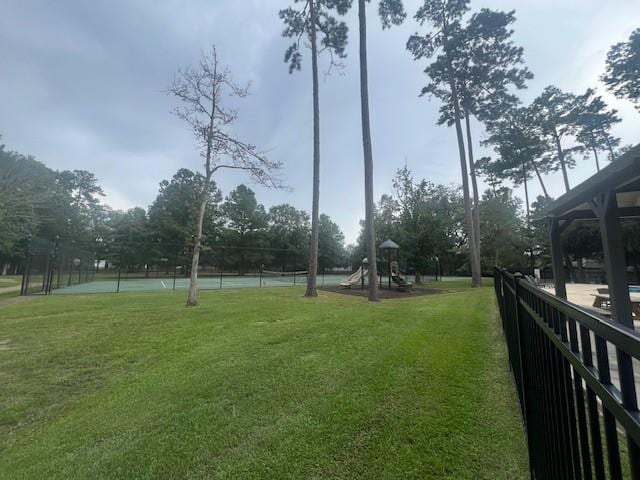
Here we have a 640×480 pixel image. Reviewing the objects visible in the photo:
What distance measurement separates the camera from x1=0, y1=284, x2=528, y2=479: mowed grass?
184cm

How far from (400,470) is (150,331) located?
16.8ft

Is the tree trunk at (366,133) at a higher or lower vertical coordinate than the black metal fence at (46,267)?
higher

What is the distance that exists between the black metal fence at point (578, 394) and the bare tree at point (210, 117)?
8817mm

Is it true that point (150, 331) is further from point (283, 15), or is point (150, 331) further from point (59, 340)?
point (283, 15)

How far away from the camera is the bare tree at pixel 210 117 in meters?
8.83

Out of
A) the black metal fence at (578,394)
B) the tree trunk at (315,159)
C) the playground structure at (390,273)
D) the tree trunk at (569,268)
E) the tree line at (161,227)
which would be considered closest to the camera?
the black metal fence at (578,394)

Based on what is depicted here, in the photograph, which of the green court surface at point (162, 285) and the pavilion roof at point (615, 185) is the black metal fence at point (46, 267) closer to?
the green court surface at point (162, 285)

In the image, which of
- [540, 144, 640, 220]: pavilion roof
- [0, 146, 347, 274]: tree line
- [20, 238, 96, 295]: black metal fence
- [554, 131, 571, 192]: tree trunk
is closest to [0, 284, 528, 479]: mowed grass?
[540, 144, 640, 220]: pavilion roof

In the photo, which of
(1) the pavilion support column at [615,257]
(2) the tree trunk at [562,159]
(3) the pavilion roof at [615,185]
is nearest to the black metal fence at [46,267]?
(3) the pavilion roof at [615,185]

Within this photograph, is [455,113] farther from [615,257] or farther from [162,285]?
[162,285]

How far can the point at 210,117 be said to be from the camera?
9.05 metres

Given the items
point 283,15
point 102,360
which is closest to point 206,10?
point 283,15

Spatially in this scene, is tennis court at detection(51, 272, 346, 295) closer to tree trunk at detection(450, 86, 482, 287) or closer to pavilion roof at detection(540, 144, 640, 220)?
tree trunk at detection(450, 86, 482, 287)

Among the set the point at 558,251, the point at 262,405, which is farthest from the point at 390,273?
the point at 262,405
